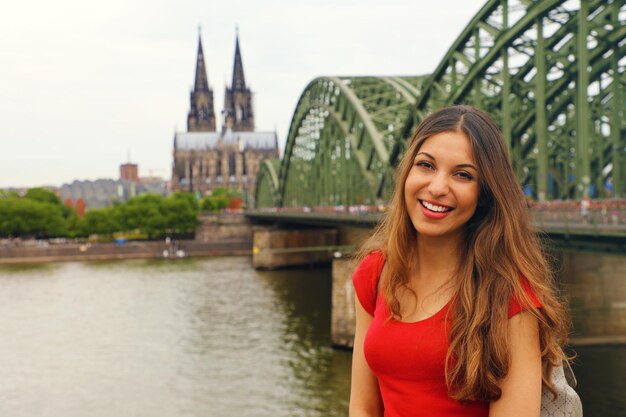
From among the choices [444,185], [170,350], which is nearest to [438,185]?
[444,185]

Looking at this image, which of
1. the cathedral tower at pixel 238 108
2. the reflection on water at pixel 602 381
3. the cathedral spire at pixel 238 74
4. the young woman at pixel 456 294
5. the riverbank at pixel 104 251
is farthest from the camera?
the cathedral tower at pixel 238 108

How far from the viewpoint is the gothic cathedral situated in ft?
556

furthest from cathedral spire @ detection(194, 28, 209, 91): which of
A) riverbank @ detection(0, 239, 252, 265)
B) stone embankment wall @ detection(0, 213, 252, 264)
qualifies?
riverbank @ detection(0, 239, 252, 265)

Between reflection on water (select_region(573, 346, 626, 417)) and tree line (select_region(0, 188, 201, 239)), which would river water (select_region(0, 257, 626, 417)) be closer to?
reflection on water (select_region(573, 346, 626, 417))

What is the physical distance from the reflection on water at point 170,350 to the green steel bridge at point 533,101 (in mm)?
8280

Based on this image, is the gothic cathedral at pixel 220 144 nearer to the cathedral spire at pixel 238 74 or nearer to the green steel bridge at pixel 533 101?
the cathedral spire at pixel 238 74

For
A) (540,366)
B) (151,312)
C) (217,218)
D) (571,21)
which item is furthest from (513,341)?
(217,218)

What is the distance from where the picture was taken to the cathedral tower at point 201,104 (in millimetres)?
172750

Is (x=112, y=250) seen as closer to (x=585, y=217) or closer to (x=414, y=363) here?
(x=585, y=217)

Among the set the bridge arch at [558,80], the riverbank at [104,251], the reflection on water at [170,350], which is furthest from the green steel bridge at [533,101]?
the riverbank at [104,251]

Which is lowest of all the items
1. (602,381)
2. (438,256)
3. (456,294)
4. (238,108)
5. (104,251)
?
(602,381)

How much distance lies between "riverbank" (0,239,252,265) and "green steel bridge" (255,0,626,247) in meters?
22.0

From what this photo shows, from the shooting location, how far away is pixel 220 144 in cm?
17138

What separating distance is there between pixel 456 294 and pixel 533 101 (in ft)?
90.2
